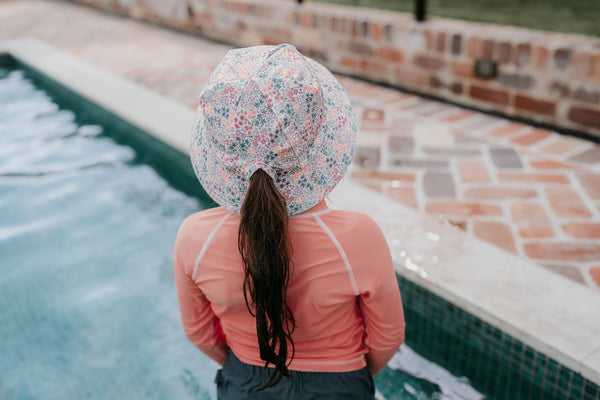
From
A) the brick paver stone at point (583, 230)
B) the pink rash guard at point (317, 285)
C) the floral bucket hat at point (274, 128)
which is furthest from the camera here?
the brick paver stone at point (583, 230)

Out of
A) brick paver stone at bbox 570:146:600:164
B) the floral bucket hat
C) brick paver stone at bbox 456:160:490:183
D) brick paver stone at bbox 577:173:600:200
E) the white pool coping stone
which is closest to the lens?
the floral bucket hat

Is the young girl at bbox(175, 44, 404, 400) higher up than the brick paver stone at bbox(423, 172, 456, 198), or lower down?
higher up

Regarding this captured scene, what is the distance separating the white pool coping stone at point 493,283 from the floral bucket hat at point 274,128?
1.13 m

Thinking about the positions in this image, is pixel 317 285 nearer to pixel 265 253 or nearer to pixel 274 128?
pixel 265 253

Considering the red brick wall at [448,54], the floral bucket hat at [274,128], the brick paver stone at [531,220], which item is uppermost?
the floral bucket hat at [274,128]

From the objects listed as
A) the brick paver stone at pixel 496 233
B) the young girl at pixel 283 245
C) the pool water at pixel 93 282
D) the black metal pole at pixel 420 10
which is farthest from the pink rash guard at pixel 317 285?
the black metal pole at pixel 420 10

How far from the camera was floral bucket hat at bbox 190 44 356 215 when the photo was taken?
917mm

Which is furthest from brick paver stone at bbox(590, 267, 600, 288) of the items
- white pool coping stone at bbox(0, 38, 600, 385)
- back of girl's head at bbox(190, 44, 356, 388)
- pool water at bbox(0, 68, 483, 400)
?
back of girl's head at bbox(190, 44, 356, 388)

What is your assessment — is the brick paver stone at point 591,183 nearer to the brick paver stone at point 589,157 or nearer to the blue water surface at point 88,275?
the brick paver stone at point 589,157

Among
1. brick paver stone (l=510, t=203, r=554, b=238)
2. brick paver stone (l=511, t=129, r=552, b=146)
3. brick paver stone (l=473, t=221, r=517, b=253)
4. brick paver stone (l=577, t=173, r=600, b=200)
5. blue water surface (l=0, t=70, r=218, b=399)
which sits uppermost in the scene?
brick paver stone (l=511, t=129, r=552, b=146)

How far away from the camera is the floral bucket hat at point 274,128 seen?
92 cm

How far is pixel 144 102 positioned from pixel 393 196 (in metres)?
2.35

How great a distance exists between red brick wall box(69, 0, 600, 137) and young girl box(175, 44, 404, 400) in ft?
8.99

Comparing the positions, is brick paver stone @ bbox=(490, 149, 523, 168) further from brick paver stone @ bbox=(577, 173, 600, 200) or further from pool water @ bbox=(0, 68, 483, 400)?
pool water @ bbox=(0, 68, 483, 400)
